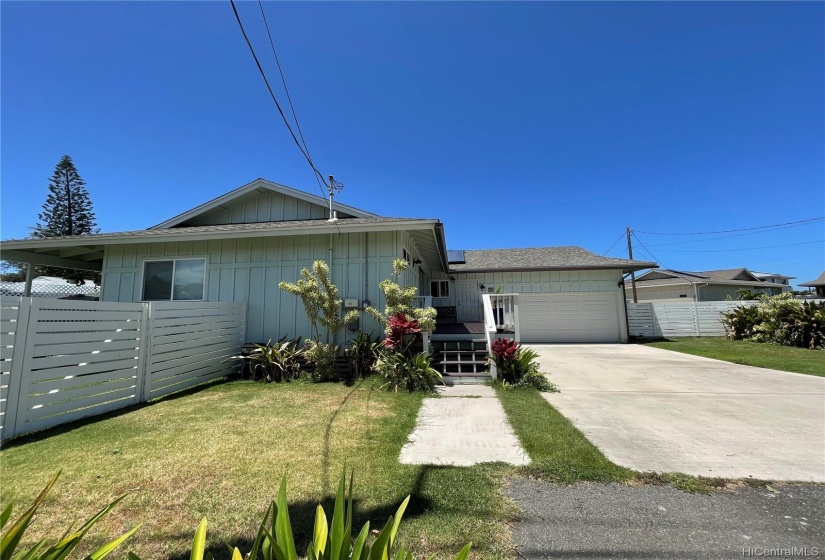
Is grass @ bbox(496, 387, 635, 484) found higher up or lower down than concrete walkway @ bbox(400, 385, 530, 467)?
higher up

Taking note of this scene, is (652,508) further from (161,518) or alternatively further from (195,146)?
(195,146)

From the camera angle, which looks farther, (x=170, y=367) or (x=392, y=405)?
(x=170, y=367)

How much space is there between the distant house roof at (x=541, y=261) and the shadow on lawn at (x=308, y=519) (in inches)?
484

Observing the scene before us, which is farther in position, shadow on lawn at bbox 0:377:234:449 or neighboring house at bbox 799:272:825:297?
neighboring house at bbox 799:272:825:297

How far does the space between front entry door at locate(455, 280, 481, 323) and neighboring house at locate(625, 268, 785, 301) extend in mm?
16868

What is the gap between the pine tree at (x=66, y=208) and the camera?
22375 mm

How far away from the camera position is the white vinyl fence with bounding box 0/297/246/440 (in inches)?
153

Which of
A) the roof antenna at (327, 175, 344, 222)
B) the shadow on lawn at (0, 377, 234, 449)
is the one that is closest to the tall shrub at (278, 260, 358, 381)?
the shadow on lawn at (0, 377, 234, 449)

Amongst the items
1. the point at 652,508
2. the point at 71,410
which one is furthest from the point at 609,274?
the point at 71,410

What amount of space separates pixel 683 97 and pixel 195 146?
13298mm

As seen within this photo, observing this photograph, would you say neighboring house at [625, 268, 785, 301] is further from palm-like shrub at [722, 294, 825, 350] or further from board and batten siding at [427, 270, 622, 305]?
board and batten siding at [427, 270, 622, 305]

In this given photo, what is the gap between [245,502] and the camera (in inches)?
96.0

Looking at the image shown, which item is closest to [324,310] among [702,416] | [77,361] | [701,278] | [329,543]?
[77,361]

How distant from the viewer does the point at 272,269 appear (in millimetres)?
8172
